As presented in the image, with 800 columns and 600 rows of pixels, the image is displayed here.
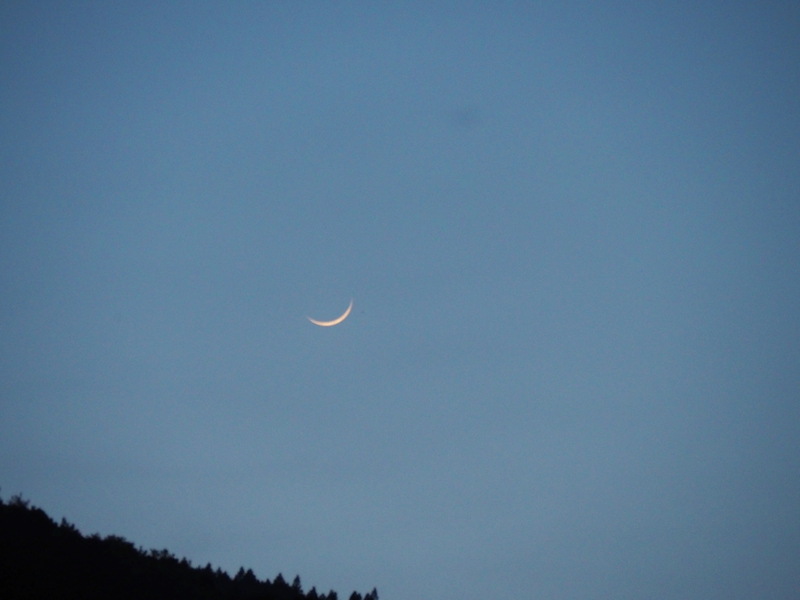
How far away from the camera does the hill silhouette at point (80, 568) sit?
58.8m

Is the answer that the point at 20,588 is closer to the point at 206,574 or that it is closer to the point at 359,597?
the point at 206,574

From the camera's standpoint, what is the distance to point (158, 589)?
70.8 m

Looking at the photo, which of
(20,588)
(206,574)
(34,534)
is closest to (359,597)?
(206,574)

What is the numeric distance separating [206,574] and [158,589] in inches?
724

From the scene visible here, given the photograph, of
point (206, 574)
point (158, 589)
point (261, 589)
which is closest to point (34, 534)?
point (158, 589)

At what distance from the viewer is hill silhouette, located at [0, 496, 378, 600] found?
5875 cm

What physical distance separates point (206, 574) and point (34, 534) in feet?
77.1

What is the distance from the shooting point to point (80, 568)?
66.5 m

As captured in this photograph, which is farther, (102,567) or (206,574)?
(206,574)

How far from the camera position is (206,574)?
88438mm

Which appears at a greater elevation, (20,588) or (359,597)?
(359,597)

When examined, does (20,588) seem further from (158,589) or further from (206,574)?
(206,574)

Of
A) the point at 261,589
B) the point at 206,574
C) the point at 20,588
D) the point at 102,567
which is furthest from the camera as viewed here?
the point at 261,589

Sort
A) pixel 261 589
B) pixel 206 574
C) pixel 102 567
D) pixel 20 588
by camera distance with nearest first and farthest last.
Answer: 1. pixel 20 588
2. pixel 102 567
3. pixel 206 574
4. pixel 261 589
